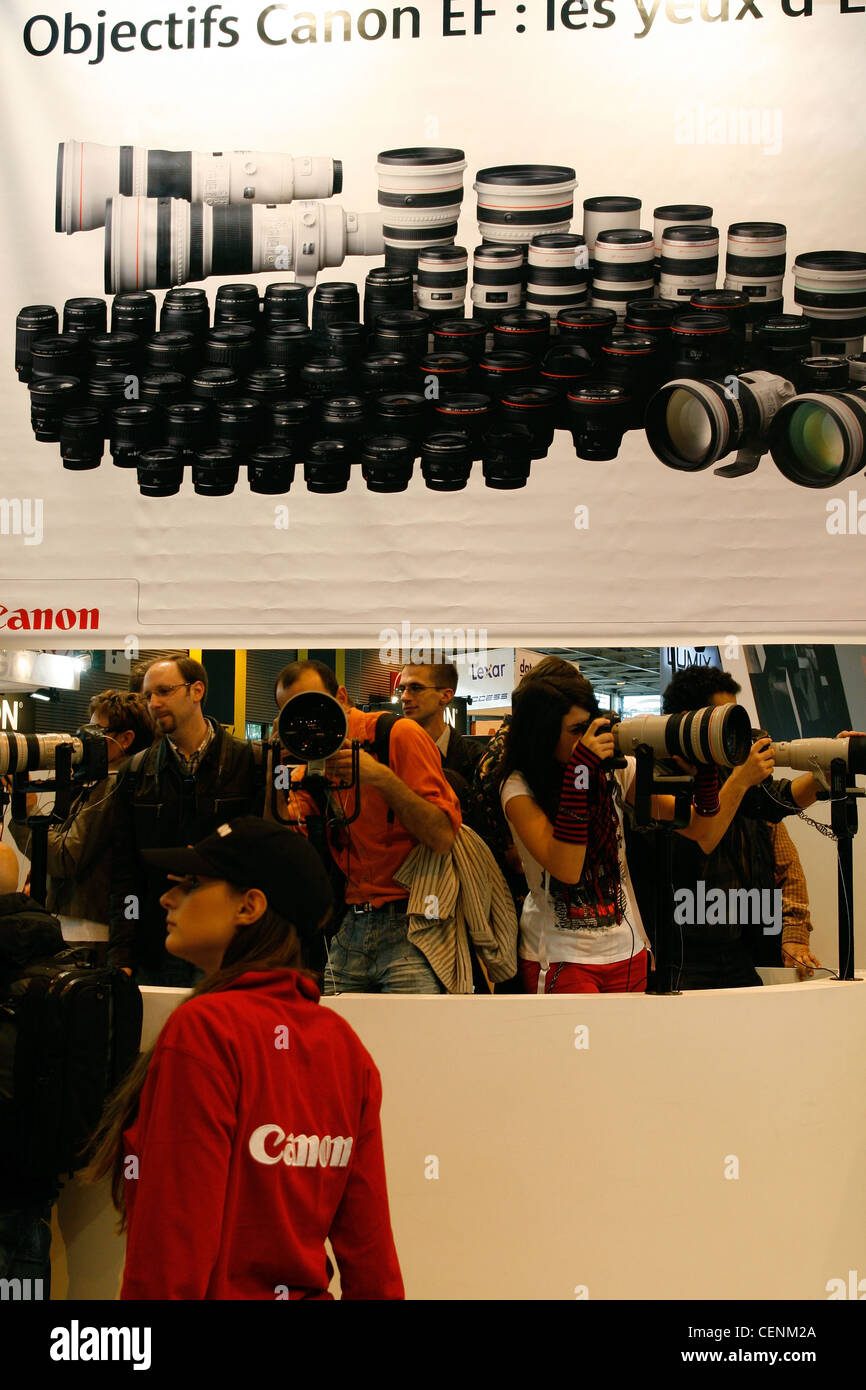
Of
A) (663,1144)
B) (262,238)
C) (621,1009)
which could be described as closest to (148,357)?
(262,238)

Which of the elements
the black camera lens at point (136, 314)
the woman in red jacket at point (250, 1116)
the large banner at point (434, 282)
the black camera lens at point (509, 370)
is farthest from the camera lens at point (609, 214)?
the woman in red jacket at point (250, 1116)

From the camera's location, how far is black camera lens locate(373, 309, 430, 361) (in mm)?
2732

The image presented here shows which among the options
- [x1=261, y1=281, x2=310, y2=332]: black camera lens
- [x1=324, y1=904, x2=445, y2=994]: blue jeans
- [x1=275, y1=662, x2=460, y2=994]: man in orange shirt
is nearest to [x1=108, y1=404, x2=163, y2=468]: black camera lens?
[x1=261, y1=281, x2=310, y2=332]: black camera lens

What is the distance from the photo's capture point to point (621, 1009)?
2.43 m

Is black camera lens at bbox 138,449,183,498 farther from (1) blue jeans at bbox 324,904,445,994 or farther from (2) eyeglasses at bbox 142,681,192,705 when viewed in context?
(1) blue jeans at bbox 324,904,445,994

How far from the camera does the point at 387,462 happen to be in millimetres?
2742

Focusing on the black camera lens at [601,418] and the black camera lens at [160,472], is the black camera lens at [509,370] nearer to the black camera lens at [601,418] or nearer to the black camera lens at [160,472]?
the black camera lens at [601,418]

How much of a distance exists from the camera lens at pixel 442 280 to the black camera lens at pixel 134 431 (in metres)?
0.67

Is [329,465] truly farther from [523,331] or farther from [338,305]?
[523,331]

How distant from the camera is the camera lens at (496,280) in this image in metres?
2.73

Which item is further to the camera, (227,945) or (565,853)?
(565,853)

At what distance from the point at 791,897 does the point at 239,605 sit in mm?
1701

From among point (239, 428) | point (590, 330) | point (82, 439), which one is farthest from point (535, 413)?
point (82, 439)

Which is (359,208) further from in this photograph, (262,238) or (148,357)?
(148,357)
